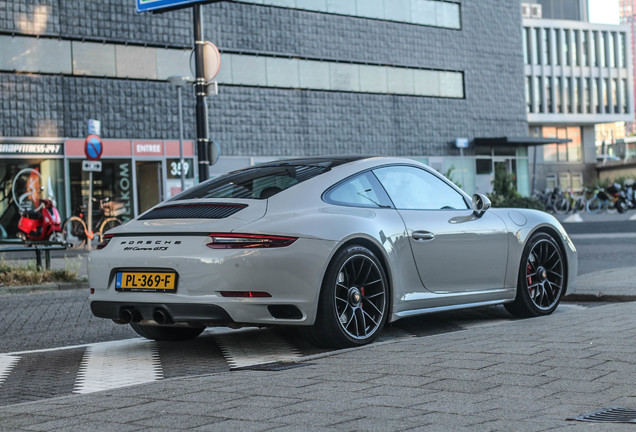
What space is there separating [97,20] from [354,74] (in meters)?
12.2

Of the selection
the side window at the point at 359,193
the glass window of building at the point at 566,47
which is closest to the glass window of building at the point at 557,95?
the glass window of building at the point at 566,47

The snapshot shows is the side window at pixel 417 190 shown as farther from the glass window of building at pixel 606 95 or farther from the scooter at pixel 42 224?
Result: the glass window of building at pixel 606 95

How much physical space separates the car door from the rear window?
612 millimetres

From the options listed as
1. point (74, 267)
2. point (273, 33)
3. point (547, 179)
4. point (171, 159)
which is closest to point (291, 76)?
point (273, 33)

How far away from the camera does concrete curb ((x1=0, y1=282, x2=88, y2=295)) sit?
12.3 m

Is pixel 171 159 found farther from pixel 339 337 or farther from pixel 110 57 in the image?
pixel 339 337

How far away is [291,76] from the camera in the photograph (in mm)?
38031

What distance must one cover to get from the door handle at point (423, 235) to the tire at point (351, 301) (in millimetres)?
473

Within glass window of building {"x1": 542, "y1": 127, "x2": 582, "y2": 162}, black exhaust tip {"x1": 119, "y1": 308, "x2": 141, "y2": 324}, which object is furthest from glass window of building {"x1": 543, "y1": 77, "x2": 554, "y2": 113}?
black exhaust tip {"x1": 119, "y1": 308, "x2": 141, "y2": 324}

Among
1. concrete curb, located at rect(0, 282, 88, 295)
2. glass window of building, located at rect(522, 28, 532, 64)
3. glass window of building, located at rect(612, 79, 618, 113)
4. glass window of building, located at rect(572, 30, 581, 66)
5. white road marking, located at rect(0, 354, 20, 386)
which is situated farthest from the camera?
glass window of building, located at rect(612, 79, 618, 113)

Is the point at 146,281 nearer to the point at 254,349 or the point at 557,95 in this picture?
the point at 254,349

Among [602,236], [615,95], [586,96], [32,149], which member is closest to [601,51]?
[615,95]

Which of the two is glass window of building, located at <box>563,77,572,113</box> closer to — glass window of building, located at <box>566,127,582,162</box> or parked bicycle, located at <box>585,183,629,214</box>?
glass window of building, located at <box>566,127,582,162</box>

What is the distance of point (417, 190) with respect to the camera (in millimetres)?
7121
